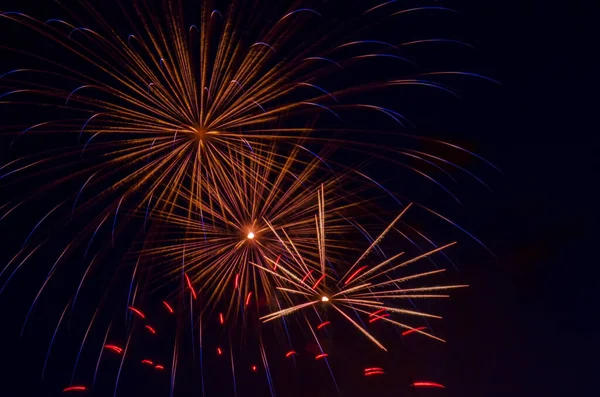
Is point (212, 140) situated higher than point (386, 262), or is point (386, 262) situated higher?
point (212, 140)

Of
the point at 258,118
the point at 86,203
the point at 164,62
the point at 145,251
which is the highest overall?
the point at 164,62

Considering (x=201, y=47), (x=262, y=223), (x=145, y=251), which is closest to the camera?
(x=201, y=47)

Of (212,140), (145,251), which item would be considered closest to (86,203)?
(145,251)

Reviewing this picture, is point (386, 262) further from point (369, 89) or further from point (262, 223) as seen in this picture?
point (369, 89)

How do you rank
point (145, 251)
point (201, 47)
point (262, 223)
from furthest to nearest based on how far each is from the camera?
point (262, 223)
point (145, 251)
point (201, 47)

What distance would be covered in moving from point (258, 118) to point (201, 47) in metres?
1.78

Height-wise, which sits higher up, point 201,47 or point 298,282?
point 201,47

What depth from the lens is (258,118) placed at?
11078 millimetres

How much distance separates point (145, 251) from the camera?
11906 millimetres

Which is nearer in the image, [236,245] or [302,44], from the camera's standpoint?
[302,44]

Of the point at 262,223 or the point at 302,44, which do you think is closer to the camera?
the point at 302,44

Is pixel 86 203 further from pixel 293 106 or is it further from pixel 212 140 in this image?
pixel 293 106

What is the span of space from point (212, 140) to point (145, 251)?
9.58 ft

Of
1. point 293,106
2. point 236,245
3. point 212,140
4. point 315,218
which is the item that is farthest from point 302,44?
point 236,245
